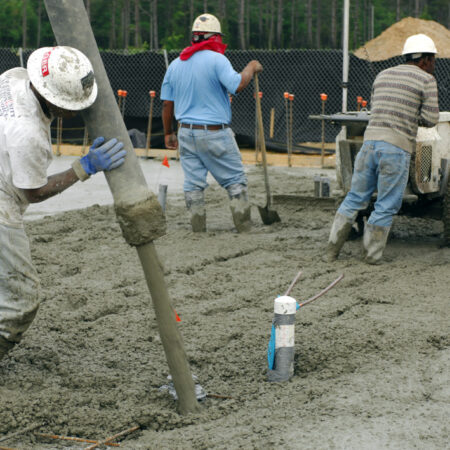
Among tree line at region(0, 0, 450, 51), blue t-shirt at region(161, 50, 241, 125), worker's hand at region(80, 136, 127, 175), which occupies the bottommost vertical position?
worker's hand at region(80, 136, 127, 175)

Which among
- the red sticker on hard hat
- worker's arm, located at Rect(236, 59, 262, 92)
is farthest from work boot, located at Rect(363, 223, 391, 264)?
the red sticker on hard hat

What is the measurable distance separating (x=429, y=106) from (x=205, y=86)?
2.40 m

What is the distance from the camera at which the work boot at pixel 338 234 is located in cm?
677

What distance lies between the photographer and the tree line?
2167 inches

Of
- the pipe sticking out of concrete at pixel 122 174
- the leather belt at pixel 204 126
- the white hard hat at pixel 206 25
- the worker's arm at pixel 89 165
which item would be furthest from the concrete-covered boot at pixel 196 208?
the pipe sticking out of concrete at pixel 122 174

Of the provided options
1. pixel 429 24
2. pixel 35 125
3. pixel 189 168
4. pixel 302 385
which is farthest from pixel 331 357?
pixel 429 24

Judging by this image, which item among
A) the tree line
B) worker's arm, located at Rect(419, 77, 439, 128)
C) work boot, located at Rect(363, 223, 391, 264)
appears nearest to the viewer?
worker's arm, located at Rect(419, 77, 439, 128)

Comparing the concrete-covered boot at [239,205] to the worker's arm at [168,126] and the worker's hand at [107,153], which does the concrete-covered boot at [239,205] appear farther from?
the worker's hand at [107,153]

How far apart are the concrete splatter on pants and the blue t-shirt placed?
151 inches

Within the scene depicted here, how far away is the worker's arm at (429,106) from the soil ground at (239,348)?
1.31 metres

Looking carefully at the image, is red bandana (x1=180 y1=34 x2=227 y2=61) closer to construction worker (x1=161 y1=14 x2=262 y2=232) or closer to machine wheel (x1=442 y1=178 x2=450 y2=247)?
construction worker (x1=161 y1=14 x2=262 y2=232)

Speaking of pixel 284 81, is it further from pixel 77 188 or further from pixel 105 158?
pixel 105 158

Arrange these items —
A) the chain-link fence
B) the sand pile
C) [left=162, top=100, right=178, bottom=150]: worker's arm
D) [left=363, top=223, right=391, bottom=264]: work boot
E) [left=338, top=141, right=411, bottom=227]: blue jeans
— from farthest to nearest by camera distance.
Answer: the sand pile < the chain-link fence < [left=162, top=100, right=178, bottom=150]: worker's arm < [left=363, top=223, right=391, bottom=264]: work boot < [left=338, top=141, right=411, bottom=227]: blue jeans

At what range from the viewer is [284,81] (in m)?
15.4
